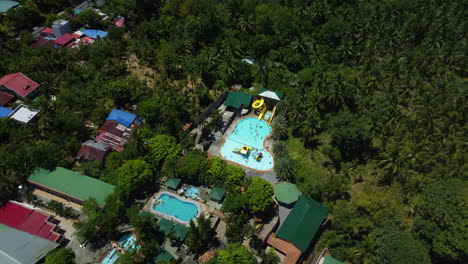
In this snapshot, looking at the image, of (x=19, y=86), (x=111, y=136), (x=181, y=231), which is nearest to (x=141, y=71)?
(x=111, y=136)

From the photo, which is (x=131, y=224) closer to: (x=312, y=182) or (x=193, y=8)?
(x=312, y=182)

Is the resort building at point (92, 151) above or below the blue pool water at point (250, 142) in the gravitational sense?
below

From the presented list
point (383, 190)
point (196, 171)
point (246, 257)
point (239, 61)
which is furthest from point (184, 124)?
point (383, 190)

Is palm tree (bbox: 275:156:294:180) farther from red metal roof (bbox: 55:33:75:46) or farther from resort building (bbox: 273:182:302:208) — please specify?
red metal roof (bbox: 55:33:75:46)

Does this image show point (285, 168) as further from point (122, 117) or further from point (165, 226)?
point (122, 117)

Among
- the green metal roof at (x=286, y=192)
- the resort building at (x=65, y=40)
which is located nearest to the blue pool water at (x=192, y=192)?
the green metal roof at (x=286, y=192)

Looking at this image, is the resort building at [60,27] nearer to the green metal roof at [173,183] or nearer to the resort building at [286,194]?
the green metal roof at [173,183]

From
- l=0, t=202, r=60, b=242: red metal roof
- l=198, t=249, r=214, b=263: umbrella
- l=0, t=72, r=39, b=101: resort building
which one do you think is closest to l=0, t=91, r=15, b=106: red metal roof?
l=0, t=72, r=39, b=101: resort building
